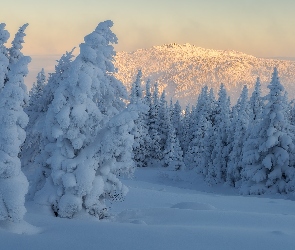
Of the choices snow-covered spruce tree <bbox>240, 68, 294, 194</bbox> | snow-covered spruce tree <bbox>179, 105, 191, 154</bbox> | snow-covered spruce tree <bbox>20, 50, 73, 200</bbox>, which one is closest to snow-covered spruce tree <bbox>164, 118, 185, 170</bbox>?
snow-covered spruce tree <bbox>179, 105, 191, 154</bbox>

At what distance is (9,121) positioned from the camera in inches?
357

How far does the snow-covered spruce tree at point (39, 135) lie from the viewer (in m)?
12.7

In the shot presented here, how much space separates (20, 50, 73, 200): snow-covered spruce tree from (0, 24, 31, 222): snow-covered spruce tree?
10.3 feet

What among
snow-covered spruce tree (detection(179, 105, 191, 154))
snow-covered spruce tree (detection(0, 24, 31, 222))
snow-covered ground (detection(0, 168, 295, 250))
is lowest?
snow-covered ground (detection(0, 168, 295, 250))

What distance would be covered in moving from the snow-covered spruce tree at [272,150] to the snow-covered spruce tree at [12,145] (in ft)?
87.9

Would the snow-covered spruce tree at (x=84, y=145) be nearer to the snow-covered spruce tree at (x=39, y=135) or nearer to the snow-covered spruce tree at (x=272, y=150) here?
the snow-covered spruce tree at (x=39, y=135)

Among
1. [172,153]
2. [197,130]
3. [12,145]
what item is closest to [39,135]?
[12,145]

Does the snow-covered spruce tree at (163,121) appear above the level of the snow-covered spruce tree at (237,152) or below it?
above

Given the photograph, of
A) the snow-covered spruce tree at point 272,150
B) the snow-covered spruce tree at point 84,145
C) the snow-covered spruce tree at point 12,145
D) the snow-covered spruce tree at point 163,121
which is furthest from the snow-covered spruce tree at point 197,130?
the snow-covered spruce tree at point 12,145

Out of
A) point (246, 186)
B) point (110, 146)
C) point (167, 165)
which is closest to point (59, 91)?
point (110, 146)

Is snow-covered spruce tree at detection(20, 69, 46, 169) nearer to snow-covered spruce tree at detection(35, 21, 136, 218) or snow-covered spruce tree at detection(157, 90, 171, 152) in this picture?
snow-covered spruce tree at detection(35, 21, 136, 218)

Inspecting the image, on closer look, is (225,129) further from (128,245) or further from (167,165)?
(128,245)

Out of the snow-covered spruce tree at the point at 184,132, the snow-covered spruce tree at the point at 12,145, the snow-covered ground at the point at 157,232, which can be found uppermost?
the snow-covered spruce tree at the point at 184,132

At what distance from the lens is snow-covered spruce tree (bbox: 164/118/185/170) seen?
6400 cm
